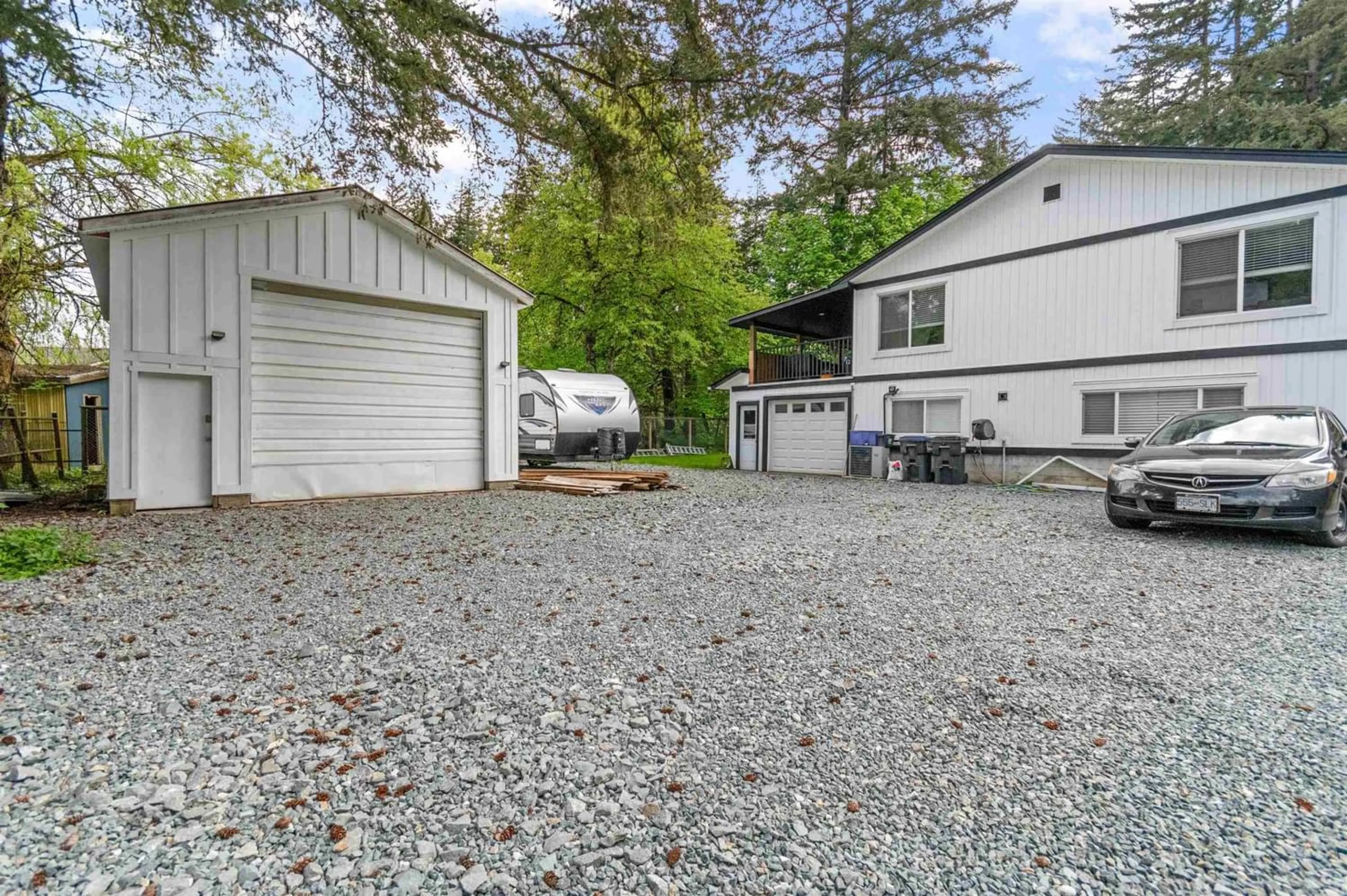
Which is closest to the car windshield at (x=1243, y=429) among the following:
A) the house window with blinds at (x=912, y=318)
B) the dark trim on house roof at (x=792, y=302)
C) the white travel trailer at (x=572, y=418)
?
the house window with blinds at (x=912, y=318)

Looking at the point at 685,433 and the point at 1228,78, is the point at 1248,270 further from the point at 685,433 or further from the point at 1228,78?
the point at 685,433

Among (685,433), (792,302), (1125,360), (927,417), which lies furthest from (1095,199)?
(685,433)

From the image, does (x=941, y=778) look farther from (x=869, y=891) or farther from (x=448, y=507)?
(x=448, y=507)

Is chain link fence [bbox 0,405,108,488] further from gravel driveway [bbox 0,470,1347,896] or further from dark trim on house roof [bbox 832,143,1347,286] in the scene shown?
dark trim on house roof [bbox 832,143,1347,286]

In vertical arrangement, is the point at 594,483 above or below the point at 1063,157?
below

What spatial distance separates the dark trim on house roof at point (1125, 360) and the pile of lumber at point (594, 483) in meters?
6.14

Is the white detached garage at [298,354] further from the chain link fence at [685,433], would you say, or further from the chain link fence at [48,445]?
the chain link fence at [685,433]

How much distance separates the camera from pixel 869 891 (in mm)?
1649

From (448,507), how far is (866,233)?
18.8 meters

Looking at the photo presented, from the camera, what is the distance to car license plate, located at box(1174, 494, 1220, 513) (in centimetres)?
594

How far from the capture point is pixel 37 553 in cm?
496

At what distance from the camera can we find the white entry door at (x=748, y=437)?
17703 millimetres

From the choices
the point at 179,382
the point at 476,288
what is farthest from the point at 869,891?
the point at 476,288

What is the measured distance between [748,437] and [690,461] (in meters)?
4.05
